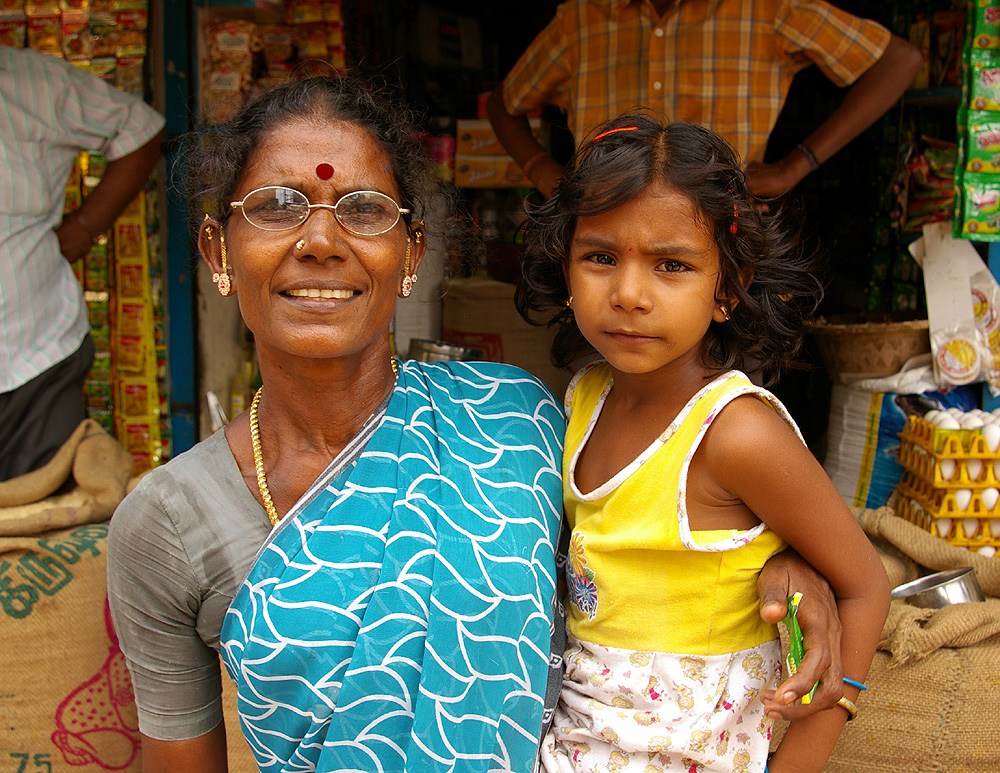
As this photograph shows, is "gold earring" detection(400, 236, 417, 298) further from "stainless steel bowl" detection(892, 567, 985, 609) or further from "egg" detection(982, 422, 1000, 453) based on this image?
"egg" detection(982, 422, 1000, 453)

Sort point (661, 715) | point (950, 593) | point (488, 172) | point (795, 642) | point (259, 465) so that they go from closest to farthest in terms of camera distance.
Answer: point (795, 642) < point (661, 715) < point (259, 465) < point (950, 593) < point (488, 172)

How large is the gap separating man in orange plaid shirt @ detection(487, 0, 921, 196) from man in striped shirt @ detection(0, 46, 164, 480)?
5.35 ft

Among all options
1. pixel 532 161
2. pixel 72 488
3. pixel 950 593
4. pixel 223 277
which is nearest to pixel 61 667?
pixel 72 488

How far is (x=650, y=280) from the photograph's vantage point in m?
1.28

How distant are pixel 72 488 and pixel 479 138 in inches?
80.0

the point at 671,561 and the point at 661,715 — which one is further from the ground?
the point at 671,561

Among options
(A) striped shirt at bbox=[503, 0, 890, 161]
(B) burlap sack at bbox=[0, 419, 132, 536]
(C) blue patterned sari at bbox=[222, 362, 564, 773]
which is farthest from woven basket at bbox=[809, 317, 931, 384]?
(B) burlap sack at bbox=[0, 419, 132, 536]

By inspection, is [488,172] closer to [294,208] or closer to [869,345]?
[869,345]

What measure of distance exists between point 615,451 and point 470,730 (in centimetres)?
50

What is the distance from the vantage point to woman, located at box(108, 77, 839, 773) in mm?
1160

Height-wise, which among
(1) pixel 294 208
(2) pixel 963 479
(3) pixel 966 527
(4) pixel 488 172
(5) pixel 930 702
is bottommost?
(5) pixel 930 702

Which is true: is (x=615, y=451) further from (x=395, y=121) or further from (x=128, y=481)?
(x=128, y=481)

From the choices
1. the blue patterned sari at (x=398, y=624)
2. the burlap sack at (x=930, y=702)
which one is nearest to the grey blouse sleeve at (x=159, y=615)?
the blue patterned sari at (x=398, y=624)

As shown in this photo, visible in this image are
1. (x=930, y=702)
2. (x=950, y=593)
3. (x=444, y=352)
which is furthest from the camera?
(x=444, y=352)
